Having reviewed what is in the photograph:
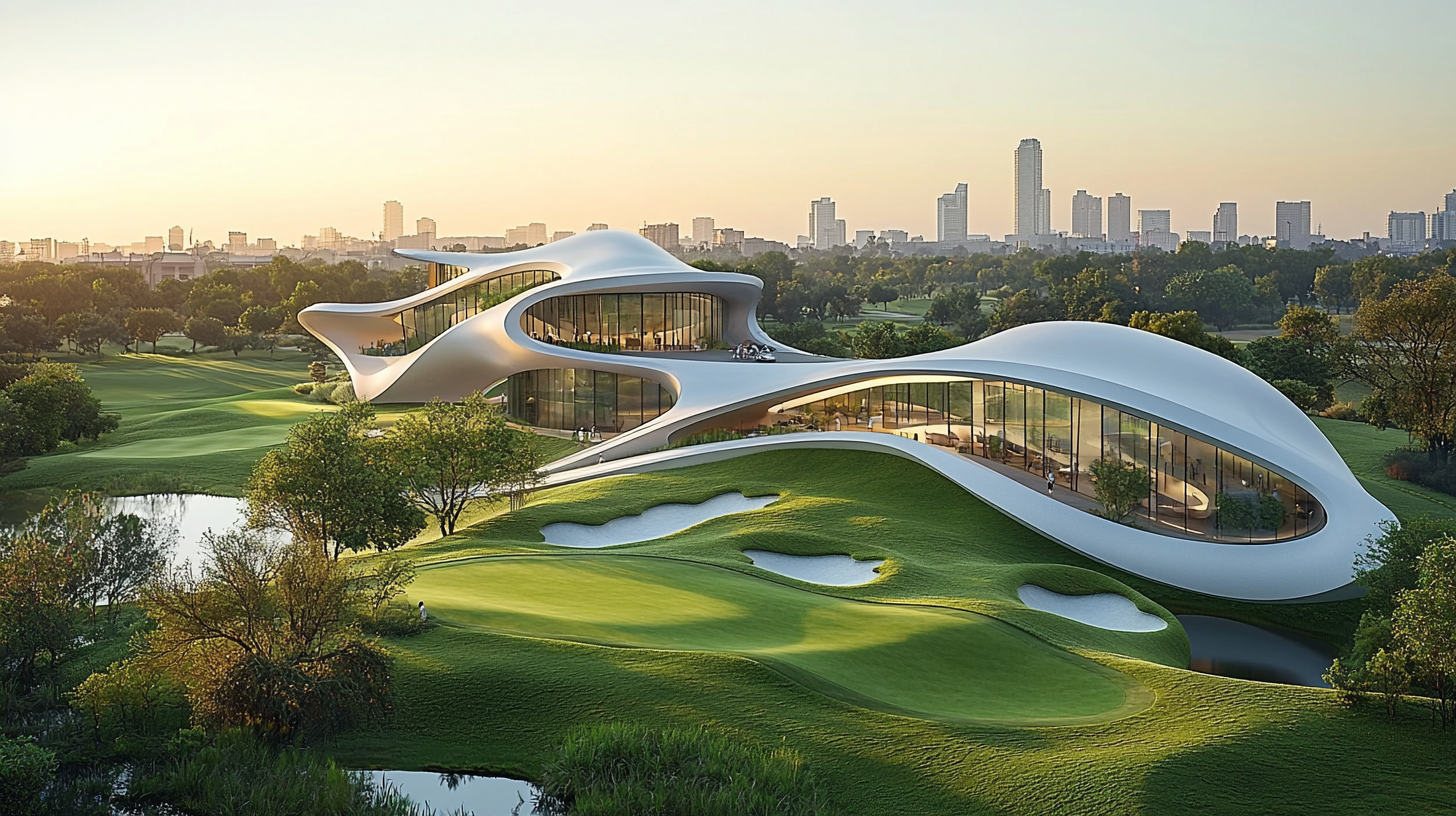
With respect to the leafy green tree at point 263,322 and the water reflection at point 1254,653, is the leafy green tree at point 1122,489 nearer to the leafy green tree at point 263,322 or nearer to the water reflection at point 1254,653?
the water reflection at point 1254,653

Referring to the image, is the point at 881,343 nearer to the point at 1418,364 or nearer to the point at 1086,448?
the point at 1418,364

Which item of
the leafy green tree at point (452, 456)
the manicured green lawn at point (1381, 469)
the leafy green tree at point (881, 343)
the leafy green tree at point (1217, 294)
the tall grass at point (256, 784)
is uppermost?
the leafy green tree at point (1217, 294)

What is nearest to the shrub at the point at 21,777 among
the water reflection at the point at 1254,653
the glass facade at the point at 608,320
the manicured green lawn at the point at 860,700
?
the manicured green lawn at the point at 860,700

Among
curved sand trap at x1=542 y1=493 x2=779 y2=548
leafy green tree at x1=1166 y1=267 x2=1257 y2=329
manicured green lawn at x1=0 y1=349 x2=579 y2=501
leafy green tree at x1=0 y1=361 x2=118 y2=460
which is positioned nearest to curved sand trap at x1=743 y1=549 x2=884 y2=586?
curved sand trap at x1=542 y1=493 x2=779 y2=548

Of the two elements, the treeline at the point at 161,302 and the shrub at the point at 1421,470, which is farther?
the treeline at the point at 161,302

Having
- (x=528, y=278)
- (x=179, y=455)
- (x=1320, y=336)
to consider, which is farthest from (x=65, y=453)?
(x=1320, y=336)
